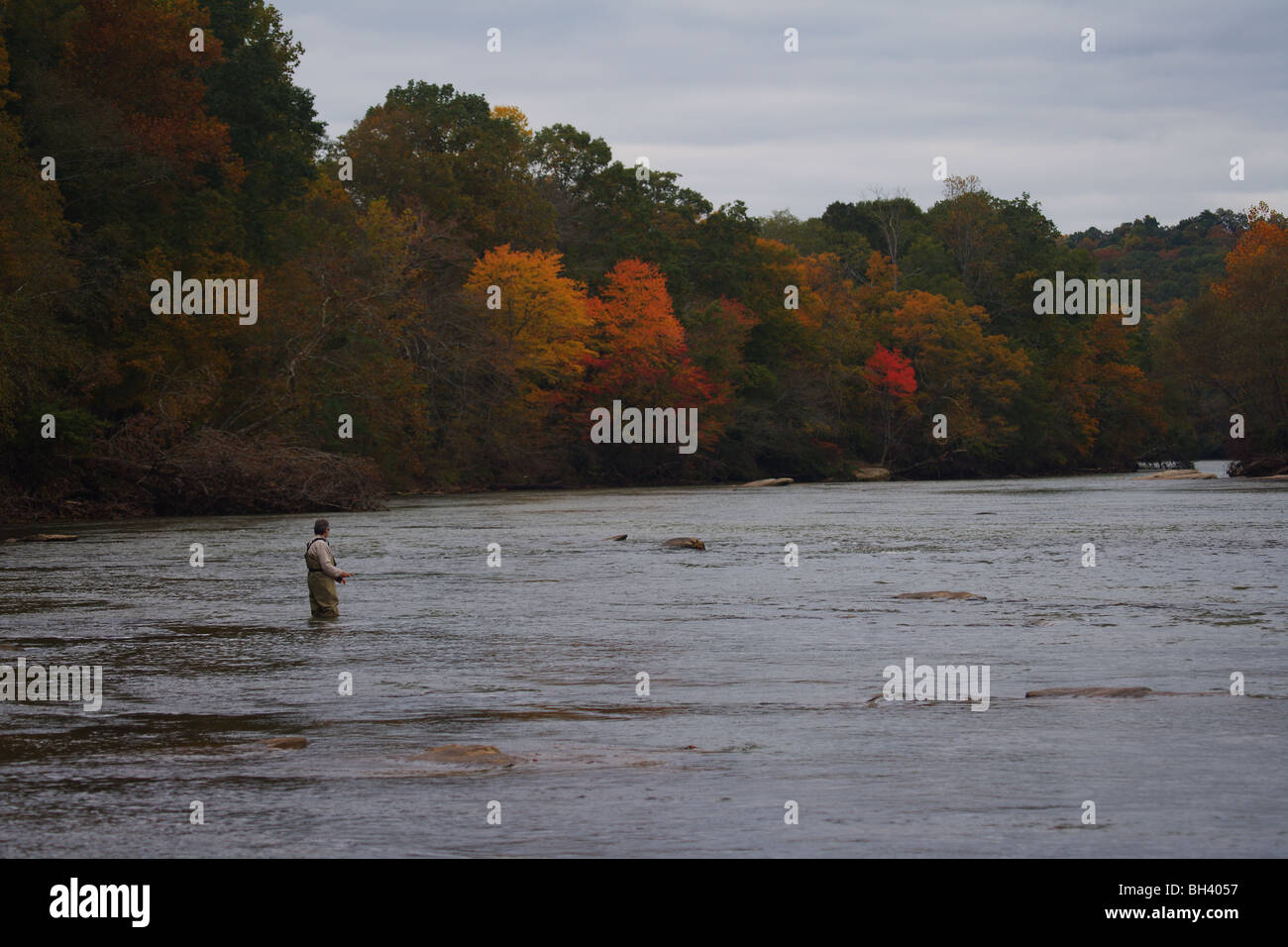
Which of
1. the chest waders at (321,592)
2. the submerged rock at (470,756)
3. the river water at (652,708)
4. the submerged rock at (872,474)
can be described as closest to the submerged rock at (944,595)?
the river water at (652,708)

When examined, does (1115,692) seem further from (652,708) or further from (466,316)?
(466,316)

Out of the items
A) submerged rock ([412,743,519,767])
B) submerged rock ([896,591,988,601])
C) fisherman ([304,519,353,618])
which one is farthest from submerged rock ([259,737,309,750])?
submerged rock ([896,591,988,601])

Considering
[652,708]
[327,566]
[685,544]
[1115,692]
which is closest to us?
[652,708]

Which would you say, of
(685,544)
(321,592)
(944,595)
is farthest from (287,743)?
(685,544)

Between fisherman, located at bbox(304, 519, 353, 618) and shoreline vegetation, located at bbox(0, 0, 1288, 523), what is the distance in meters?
22.3

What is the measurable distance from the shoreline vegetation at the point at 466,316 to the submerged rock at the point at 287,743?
3081 cm

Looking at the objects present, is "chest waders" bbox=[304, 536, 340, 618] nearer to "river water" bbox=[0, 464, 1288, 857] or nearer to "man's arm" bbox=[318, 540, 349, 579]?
"man's arm" bbox=[318, 540, 349, 579]

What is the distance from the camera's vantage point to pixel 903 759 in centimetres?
1116

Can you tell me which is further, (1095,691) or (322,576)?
(322,576)

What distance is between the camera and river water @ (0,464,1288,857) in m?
9.11

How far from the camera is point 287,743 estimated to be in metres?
11.9

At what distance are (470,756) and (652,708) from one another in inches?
109

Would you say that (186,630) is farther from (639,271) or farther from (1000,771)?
(639,271)

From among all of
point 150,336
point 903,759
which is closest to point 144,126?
point 150,336
